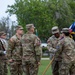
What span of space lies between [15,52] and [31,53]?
0.85 metres

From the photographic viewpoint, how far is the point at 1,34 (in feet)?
38.0

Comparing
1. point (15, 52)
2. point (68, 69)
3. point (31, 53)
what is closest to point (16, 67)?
point (15, 52)

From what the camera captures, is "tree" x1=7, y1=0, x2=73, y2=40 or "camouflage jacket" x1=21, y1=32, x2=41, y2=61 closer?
"camouflage jacket" x1=21, y1=32, x2=41, y2=61

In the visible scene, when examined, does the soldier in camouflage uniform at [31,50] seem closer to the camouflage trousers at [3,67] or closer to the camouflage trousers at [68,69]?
the camouflage trousers at [68,69]

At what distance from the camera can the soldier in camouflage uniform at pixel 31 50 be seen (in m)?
10.2

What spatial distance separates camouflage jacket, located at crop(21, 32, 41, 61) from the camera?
10203 millimetres

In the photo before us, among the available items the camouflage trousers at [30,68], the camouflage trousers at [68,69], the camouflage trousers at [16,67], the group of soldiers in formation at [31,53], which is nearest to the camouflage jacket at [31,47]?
the group of soldiers in formation at [31,53]

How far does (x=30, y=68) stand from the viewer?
1037 cm

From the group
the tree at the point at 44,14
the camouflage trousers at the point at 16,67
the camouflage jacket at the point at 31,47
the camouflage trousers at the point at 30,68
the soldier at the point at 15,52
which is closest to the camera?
the camouflage jacket at the point at 31,47

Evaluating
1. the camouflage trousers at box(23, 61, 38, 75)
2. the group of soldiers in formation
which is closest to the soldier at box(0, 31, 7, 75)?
the group of soldiers in formation

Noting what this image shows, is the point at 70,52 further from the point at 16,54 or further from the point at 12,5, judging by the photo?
the point at 12,5

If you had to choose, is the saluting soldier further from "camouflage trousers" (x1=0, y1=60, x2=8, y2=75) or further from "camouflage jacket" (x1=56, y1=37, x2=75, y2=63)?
"camouflage jacket" (x1=56, y1=37, x2=75, y2=63)

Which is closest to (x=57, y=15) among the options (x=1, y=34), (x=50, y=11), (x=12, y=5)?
(x=50, y=11)

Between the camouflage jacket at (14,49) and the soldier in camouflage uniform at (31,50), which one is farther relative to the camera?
the camouflage jacket at (14,49)
